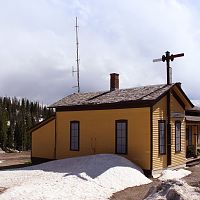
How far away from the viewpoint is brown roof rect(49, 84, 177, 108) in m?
18.8

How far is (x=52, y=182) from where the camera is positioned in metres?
14.1

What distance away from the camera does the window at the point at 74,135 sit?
21.8m

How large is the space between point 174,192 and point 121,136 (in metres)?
10.1

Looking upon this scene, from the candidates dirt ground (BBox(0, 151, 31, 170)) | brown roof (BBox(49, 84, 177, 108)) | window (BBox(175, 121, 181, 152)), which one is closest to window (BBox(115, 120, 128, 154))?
brown roof (BBox(49, 84, 177, 108))

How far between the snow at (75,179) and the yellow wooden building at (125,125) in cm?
147

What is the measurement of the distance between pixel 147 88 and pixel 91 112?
3602mm

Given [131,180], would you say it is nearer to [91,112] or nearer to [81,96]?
[91,112]

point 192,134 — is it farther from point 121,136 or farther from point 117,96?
point 121,136

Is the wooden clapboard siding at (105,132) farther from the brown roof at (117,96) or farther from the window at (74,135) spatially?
the brown roof at (117,96)

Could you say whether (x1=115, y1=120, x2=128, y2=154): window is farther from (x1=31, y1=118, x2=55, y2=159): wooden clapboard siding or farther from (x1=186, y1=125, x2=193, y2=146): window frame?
(x1=186, y1=125, x2=193, y2=146): window frame

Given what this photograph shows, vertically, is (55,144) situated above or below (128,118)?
below

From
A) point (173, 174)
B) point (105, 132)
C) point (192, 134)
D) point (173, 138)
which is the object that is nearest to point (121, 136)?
point (105, 132)

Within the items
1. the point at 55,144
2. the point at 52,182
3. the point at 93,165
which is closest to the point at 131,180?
the point at 93,165

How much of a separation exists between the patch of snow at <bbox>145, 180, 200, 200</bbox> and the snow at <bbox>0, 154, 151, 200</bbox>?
10.8 feet
